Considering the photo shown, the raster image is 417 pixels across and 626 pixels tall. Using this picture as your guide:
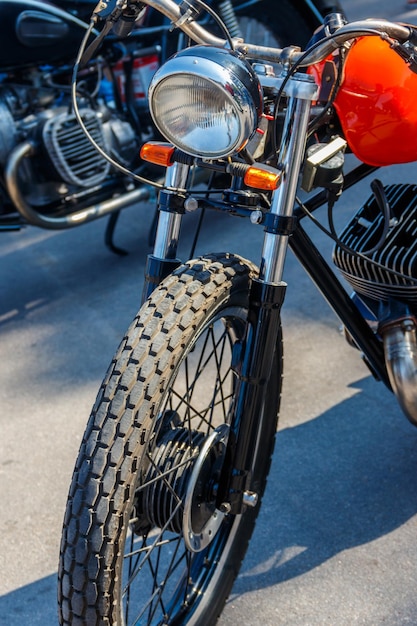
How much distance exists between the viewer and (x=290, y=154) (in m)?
1.40

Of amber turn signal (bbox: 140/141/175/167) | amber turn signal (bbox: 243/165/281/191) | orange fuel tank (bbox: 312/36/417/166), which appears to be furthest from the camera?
orange fuel tank (bbox: 312/36/417/166)

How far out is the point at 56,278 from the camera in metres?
3.46

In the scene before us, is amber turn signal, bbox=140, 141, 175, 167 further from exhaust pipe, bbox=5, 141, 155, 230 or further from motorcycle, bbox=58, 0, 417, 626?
exhaust pipe, bbox=5, 141, 155, 230

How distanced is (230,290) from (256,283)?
7cm

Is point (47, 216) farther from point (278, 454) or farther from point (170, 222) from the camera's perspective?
point (170, 222)

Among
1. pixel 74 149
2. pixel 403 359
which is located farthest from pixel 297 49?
pixel 74 149

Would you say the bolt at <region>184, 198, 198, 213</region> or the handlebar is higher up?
the handlebar

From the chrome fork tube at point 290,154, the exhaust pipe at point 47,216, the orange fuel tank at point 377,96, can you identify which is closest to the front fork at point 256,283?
the chrome fork tube at point 290,154

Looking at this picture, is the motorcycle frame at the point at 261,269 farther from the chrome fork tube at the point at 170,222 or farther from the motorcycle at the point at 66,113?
the motorcycle at the point at 66,113

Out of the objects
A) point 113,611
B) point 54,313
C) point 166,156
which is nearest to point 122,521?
point 113,611

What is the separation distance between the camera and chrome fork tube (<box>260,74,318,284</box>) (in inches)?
53.7

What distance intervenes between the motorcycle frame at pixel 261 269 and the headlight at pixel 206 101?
3.3 inches

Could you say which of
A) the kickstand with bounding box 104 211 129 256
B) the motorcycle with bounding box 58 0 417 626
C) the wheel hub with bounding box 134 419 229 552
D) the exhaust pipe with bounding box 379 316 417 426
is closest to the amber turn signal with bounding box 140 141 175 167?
the motorcycle with bounding box 58 0 417 626

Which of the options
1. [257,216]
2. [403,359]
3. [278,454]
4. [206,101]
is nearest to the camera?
[206,101]
